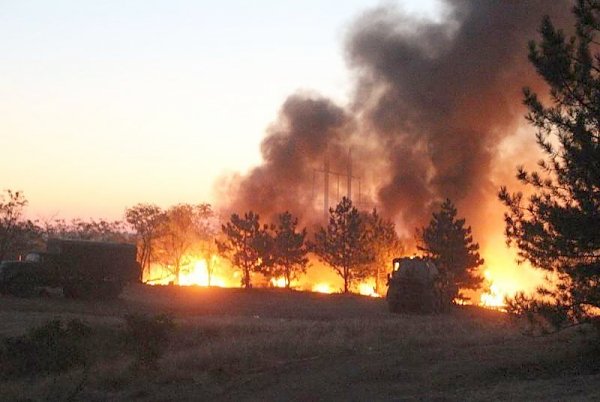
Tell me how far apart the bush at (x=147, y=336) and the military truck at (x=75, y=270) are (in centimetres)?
1644

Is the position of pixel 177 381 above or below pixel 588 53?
below

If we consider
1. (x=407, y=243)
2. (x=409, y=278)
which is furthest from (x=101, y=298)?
(x=407, y=243)

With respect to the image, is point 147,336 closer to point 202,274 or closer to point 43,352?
point 43,352

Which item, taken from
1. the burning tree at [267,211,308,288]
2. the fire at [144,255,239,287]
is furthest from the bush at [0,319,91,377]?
the fire at [144,255,239,287]

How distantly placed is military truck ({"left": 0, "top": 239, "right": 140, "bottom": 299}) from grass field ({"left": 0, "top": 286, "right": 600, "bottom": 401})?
9267mm

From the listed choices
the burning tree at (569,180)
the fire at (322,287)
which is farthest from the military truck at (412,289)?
the fire at (322,287)

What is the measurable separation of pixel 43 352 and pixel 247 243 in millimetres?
38754

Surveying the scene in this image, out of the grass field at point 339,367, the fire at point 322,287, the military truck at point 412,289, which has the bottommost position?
the grass field at point 339,367

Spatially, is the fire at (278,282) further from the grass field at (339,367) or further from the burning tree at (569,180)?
the burning tree at (569,180)

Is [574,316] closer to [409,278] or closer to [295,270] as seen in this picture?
[409,278]

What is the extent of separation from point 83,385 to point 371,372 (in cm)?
542

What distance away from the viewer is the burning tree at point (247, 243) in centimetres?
5678

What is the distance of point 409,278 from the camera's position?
102ft

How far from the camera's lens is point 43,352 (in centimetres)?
1838
